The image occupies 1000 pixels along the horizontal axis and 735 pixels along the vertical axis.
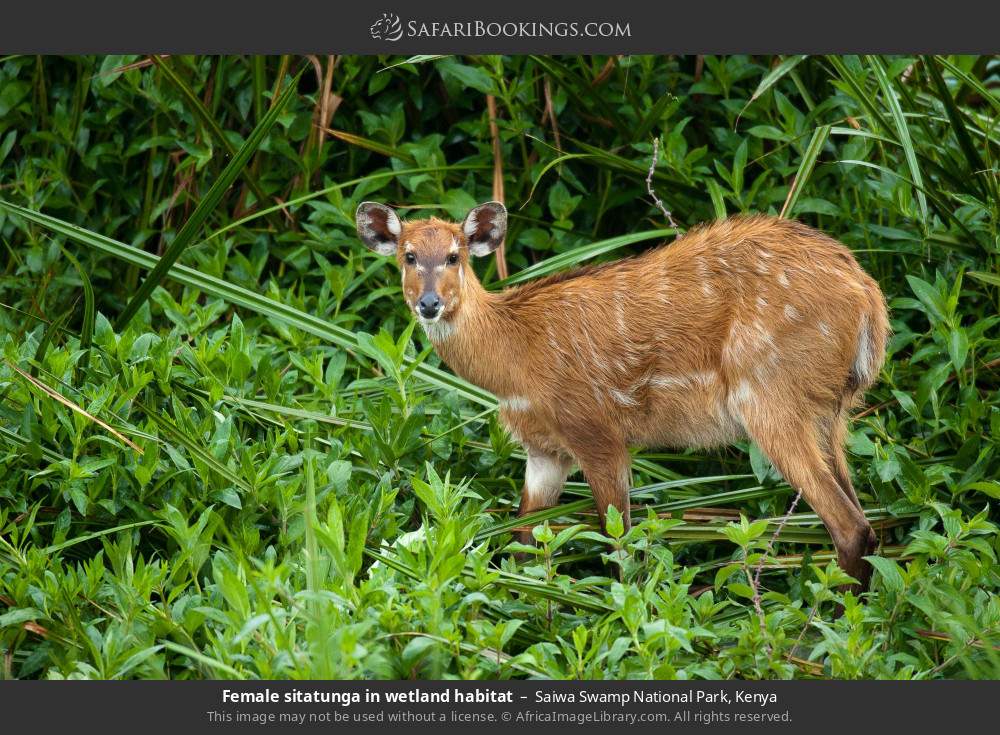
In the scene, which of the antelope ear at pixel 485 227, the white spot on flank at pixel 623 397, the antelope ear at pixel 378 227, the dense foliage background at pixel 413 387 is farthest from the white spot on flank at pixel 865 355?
the antelope ear at pixel 378 227

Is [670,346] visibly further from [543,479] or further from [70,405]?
[70,405]

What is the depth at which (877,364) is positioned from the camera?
211 inches

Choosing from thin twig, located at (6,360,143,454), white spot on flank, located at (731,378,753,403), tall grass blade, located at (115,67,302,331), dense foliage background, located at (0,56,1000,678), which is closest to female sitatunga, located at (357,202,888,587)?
white spot on flank, located at (731,378,753,403)

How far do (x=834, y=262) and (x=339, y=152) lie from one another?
10.2 ft

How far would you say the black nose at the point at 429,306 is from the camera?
541 centimetres

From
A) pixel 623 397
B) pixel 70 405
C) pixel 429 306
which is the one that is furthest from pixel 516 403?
pixel 70 405

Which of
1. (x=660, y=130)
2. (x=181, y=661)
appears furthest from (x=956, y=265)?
(x=181, y=661)

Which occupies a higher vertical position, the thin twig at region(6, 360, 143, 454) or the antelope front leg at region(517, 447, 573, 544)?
the thin twig at region(6, 360, 143, 454)

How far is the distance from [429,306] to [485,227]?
0.61 m

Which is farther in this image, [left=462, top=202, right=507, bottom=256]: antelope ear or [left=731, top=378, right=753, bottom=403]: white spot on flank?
[left=462, top=202, right=507, bottom=256]: antelope ear

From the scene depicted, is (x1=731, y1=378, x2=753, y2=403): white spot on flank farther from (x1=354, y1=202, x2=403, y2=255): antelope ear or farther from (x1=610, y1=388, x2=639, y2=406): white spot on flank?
(x1=354, y1=202, x2=403, y2=255): antelope ear

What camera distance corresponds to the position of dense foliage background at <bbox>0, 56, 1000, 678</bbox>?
439 cm

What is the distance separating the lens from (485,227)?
582cm

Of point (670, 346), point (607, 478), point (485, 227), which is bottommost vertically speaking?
point (607, 478)
